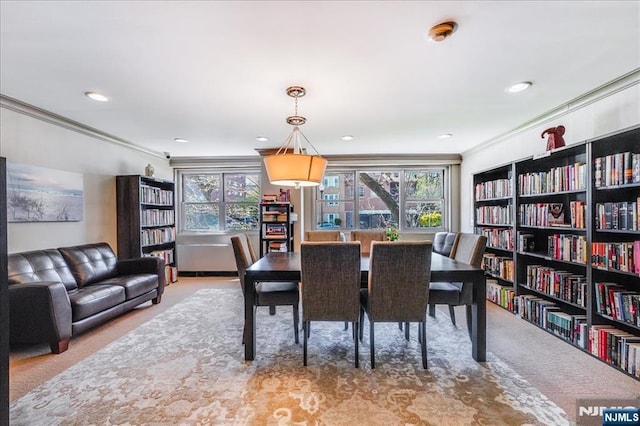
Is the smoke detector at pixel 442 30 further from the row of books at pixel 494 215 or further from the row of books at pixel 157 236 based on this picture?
the row of books at pixel 157 236

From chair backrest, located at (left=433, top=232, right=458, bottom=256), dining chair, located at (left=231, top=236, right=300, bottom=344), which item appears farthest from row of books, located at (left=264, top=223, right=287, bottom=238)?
chair backrest, located at (left=433, top=232, right=458, bottom=256)

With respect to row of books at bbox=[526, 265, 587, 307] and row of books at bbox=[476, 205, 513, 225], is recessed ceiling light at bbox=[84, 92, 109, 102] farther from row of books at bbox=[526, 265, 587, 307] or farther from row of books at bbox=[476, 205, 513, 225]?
row of books at bbox=[526, 265, 587, 307]

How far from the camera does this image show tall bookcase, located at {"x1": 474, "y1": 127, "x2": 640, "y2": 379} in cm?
219

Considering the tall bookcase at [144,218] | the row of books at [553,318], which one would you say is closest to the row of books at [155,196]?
the tall bookcase at [144,218]

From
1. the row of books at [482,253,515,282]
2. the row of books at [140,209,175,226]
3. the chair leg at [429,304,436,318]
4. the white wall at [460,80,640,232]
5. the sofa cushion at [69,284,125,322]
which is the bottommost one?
the chair leg at [429,304,436,318]

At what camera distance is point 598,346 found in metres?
2.36

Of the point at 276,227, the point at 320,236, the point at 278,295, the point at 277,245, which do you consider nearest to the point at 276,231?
the point at 276,227

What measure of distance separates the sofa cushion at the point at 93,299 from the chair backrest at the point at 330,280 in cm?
217

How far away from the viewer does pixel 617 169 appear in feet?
7.38

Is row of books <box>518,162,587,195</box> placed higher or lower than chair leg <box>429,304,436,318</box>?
higher

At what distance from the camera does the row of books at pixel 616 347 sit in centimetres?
209

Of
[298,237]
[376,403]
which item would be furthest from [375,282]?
[298,237]

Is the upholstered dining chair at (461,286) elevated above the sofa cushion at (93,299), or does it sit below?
above

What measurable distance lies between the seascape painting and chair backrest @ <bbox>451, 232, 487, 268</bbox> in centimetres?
451
